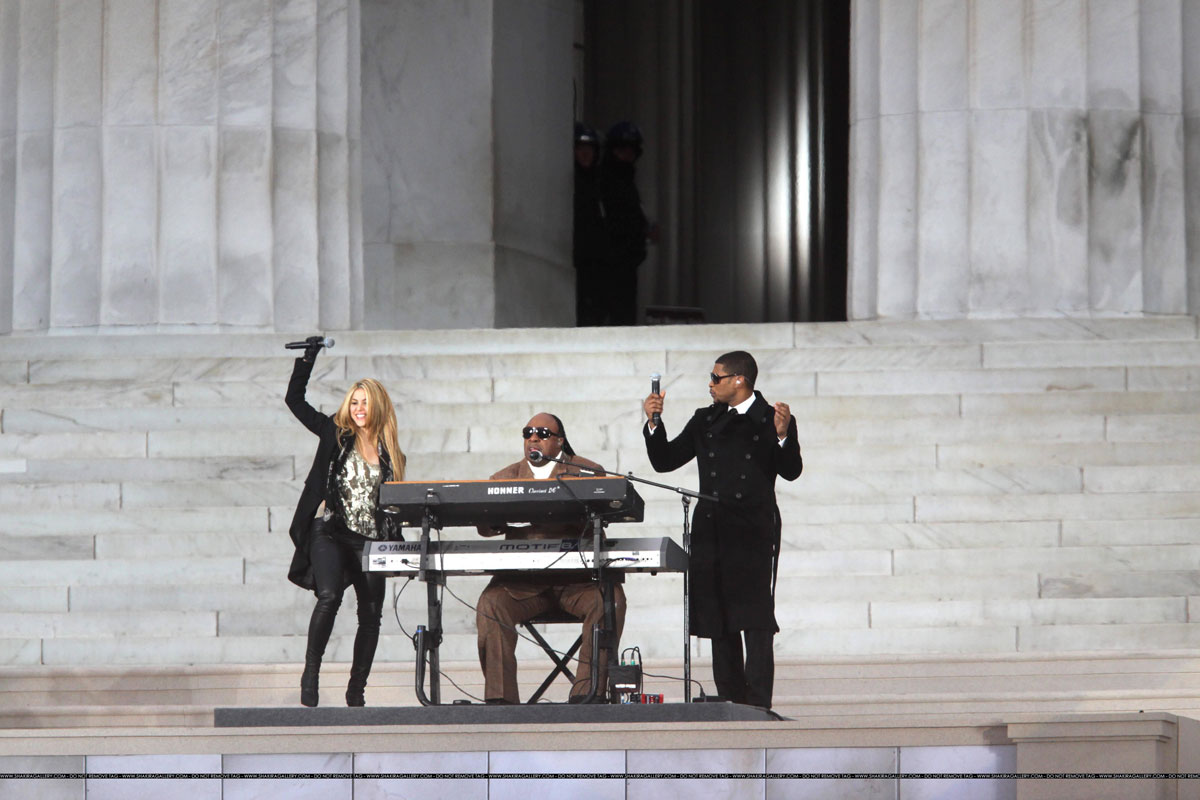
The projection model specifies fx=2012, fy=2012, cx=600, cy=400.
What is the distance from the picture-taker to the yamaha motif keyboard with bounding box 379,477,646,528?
8062 mm

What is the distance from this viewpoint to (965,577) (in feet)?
36.3

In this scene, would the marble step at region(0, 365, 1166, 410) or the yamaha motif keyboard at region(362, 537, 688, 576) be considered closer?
the yamaha motif keyboard at region(362, 537, 688, 576)

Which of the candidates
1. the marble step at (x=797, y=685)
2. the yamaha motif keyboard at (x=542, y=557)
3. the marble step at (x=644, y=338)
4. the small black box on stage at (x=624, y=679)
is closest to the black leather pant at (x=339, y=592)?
the marble step at (x=797, y=685)

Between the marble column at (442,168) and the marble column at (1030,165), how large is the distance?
4.32m

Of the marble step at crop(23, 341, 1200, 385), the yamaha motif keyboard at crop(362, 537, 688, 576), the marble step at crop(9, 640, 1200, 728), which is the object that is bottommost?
the marble step at crop(9, 640, 1200, 728)

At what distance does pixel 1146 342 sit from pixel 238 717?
7573 millimetres

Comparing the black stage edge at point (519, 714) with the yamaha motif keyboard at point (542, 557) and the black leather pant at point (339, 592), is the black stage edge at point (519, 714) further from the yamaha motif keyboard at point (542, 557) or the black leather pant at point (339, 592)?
the black leather pant at point (339, 592)

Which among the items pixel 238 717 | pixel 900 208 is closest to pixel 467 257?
pixel 900 208

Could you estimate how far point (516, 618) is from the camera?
8.60 m

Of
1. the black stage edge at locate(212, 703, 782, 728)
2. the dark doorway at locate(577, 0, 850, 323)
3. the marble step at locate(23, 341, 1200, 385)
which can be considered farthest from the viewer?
the dark doorway at locate(577, 0, 850, 323)

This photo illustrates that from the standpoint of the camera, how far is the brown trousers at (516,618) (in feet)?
27.4

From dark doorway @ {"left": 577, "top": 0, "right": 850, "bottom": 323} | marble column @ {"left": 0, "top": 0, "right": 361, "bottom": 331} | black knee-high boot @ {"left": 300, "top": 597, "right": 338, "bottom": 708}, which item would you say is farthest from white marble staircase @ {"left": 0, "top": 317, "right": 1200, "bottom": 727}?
dark doorway @ {"left": 577, "top": 0, "right": 850, "bottom": 323}

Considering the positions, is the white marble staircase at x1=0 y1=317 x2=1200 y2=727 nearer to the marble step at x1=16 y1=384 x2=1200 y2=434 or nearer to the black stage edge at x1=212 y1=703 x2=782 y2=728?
the marble step at x1=16 y1=384 x2=1200 y2=434

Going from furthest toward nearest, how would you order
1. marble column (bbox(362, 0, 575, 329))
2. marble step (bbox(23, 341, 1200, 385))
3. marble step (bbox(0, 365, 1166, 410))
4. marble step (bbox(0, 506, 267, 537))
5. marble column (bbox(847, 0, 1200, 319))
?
1. marble column (bbox(362, 0, 575, 329))
2. marble column (bbox(847, 0, 1200, 319))
3. marble step (bbox(23, 341, 1200, 385))
4. marble step (bbox(0, 365, 1166, 410))
5. marble step (bbox(0, 506, 267, 537))
